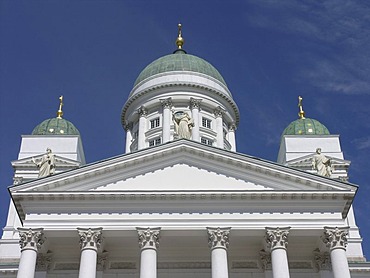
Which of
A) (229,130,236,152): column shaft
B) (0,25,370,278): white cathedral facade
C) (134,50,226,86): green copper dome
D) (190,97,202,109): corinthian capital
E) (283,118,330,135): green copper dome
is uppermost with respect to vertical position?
(134,50,226,86): green copper dome

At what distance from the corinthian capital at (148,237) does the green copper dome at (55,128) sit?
17489 millimetres

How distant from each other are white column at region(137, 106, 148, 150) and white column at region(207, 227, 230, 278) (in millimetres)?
18096

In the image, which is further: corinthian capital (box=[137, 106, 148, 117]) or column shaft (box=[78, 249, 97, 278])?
corinthian capital (box=[137, 106, 148, 117])

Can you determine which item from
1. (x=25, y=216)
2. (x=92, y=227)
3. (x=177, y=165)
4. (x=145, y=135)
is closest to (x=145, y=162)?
(x=177, y=165)

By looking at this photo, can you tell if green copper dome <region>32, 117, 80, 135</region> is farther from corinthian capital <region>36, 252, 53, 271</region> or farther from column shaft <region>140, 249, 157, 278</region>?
column shaft <region>140, 249, 157, 278</region>

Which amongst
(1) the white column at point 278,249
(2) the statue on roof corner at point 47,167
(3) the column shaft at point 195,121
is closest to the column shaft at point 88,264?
(2) the statue on roof corner at point 47,167

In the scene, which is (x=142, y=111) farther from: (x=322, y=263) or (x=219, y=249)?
(x=219, y=249)

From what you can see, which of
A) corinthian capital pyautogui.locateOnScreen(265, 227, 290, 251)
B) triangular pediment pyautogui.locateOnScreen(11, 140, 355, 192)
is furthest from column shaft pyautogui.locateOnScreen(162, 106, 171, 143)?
corinthian capital pyautogui.locateOnScreen(265, 227, 290, 251)

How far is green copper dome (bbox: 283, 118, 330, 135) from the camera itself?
42463 millimetres

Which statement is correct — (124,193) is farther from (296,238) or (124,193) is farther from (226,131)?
(226,131)

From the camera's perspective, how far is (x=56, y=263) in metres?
29.1

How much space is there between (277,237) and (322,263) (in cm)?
364

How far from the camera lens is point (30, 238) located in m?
26.4

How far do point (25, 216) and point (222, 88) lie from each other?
2451 cm
